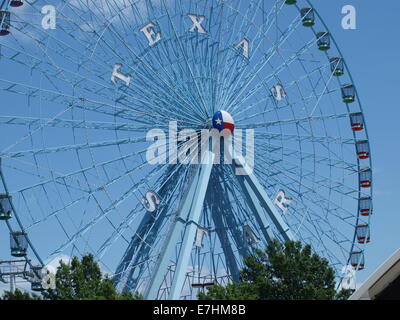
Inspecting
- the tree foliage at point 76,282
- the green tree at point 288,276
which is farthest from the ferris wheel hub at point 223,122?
the tree foliage at point 76,282

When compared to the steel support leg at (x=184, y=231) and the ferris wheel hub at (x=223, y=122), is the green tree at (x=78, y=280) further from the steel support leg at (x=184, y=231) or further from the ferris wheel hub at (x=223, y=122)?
the ferris wheel hub at (x=223, y=122)

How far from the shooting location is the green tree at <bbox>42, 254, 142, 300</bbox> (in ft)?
107

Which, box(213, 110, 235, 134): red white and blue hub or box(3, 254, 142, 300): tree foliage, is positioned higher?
box(213, 110, 235, 134): red white and blue hub

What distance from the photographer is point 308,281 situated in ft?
115

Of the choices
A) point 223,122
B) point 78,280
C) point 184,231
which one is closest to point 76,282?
point 78,280

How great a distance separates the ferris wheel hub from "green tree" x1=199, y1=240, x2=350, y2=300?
513 cm

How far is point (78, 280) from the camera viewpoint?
3353 centimetres

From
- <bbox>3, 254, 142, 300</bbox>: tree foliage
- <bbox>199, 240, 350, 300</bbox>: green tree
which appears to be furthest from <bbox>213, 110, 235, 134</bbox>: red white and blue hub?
<bbox>3, 254, 142, 300</bbox>: tree foliage

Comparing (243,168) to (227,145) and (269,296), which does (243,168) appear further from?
(269,296)

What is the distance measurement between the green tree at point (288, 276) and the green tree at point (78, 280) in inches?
→ 206

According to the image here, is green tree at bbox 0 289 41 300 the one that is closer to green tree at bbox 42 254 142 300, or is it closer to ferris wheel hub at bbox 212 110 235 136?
green tree at bbox 42 254 142 300

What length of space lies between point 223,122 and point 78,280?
9030 mm
